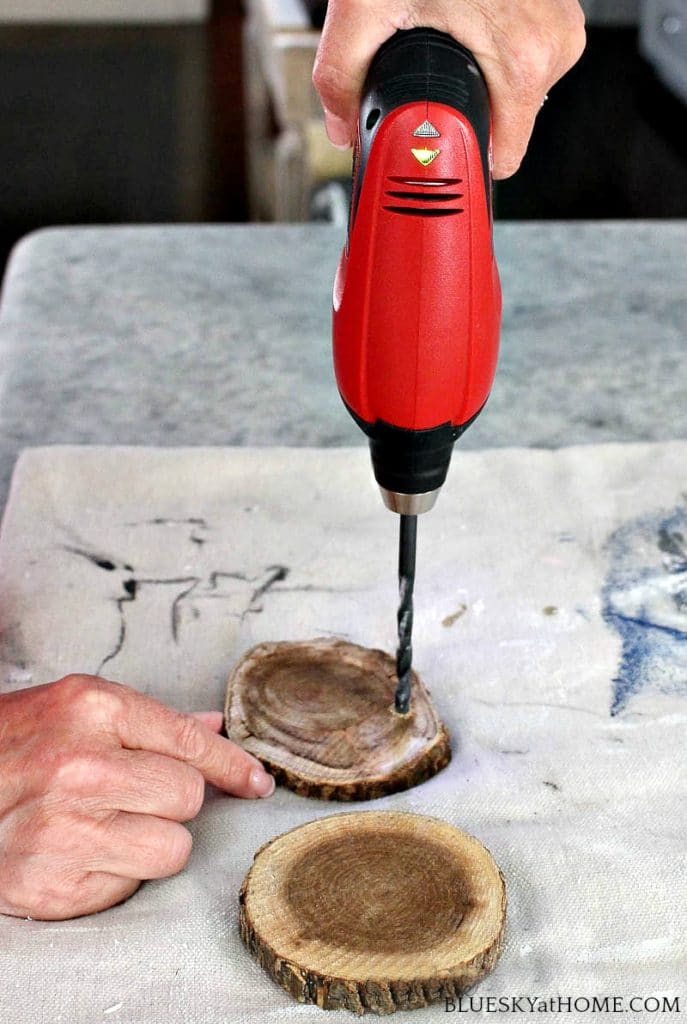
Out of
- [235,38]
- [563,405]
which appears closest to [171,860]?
[563,405]

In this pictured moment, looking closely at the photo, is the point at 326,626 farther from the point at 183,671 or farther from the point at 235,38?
the point at 235,38

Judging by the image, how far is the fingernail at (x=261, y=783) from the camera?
0.81 m

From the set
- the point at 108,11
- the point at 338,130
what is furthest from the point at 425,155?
the point at 108,11

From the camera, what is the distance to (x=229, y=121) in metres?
3.90

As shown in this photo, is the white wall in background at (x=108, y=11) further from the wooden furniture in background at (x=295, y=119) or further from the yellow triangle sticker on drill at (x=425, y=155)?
the yellow triangle sticker on drill at (x=425, y=155)

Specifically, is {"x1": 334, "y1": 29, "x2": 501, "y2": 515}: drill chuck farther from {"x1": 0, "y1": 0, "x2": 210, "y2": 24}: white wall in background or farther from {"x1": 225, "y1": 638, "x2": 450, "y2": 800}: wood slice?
{"x1": 0, "y1": 0, "x2": 210, "y2": 24}: white wall in background

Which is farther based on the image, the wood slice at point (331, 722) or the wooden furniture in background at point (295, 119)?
the wooden furniture in background at point (295, 119)

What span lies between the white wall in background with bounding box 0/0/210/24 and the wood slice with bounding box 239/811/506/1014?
187 inches

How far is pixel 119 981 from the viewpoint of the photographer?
2.19 ft

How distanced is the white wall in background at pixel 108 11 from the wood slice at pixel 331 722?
14.9ft

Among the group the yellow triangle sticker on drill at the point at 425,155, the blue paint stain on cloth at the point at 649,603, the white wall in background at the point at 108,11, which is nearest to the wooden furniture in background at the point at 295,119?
the blue paint stain on cloth at the point at 649,603

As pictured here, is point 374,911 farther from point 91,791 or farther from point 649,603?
point 649,603

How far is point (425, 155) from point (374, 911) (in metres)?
0.42

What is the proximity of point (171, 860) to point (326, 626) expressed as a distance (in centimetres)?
27
